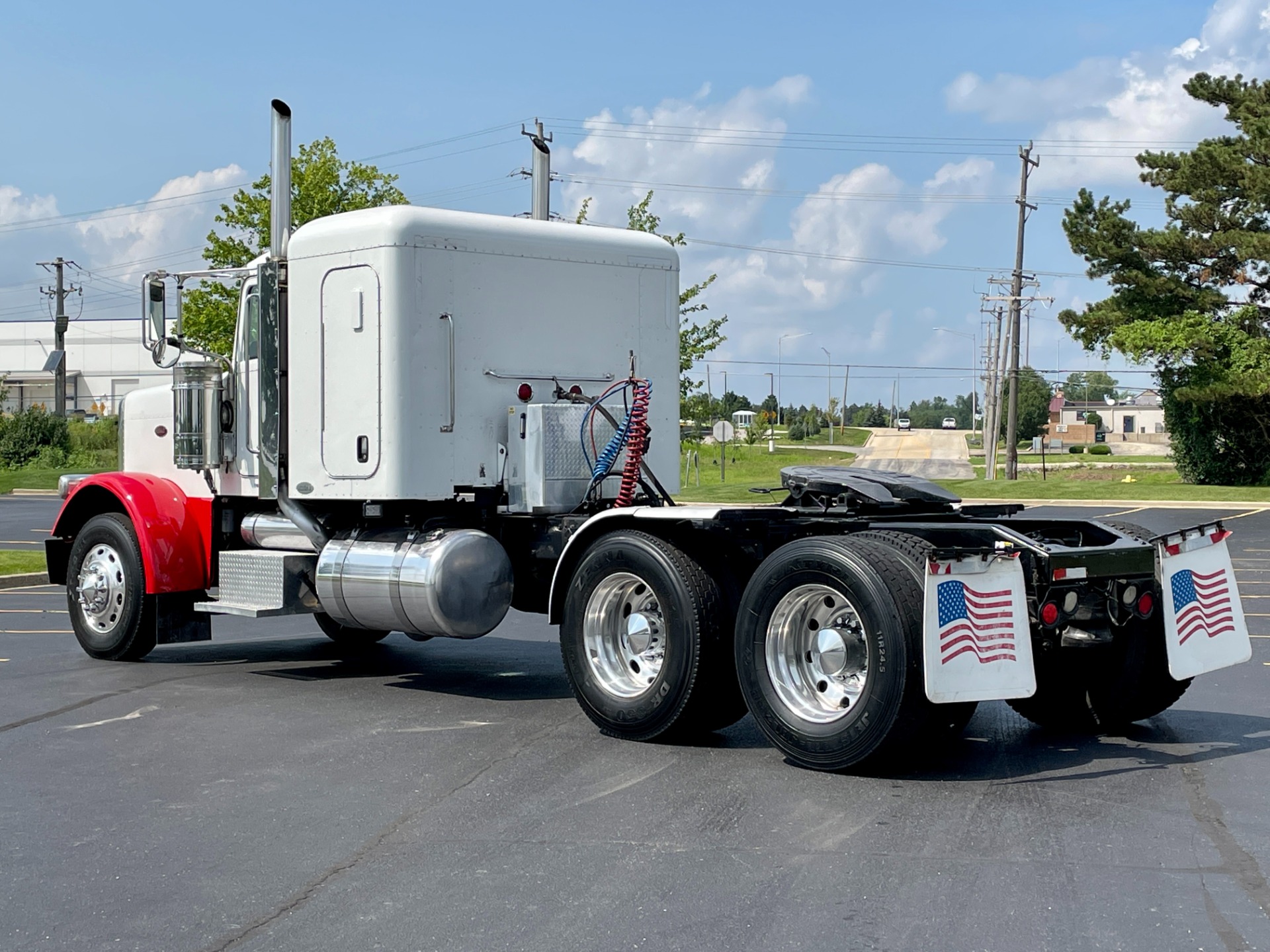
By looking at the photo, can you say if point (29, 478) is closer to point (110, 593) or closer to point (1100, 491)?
point (1100, 491)

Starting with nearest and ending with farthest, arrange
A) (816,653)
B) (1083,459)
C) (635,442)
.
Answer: (816,653), (635,442), (1083,459)

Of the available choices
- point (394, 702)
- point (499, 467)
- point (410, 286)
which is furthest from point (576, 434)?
point (394, 702)

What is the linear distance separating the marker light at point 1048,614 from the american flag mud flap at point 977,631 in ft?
0.58

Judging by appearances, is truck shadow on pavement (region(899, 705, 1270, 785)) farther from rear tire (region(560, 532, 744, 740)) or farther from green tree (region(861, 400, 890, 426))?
green tree (region(861, 400, 890, 426))

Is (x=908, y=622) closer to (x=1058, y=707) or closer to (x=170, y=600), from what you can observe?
(x=1058, y=707)

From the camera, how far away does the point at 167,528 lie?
35.4ft

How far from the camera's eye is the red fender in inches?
420

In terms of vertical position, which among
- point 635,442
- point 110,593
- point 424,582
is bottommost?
point 110,593

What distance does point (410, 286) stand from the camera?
30.0 feet

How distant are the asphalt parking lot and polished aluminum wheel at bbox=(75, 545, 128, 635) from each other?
4.85ft

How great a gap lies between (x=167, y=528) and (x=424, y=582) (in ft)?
9.34

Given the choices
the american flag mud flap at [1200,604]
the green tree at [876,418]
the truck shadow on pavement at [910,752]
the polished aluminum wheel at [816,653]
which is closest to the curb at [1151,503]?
the truck shadow on pavement at [910,752]

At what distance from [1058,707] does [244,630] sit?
8.14 m

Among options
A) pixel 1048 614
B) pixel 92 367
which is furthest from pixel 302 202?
pixel 92 367
